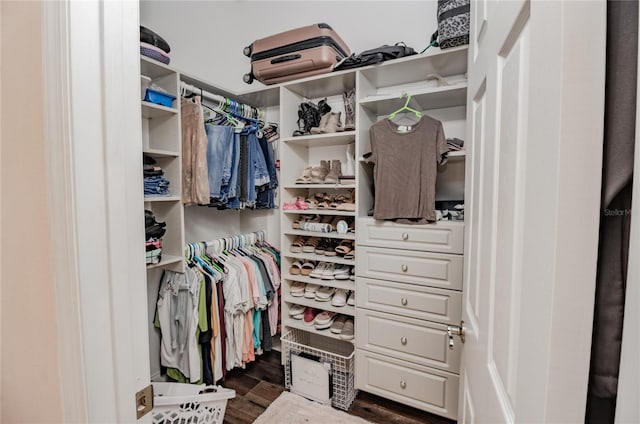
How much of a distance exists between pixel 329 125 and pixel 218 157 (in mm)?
764

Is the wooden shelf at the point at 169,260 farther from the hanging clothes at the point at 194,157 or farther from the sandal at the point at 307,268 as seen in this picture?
the sandal at the point at 307,268

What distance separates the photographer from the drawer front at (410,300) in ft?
5.44

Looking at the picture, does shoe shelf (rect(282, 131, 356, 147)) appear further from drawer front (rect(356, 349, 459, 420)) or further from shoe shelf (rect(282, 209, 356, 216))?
drawer front (rect(356, 349, 459, 420))

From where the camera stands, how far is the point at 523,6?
17.4 inches

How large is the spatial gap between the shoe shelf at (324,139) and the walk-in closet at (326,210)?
22 mm

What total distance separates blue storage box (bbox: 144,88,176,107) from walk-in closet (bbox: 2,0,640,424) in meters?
0.01

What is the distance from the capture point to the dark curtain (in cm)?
31

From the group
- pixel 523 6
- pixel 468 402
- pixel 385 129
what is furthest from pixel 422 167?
pixel 523 6

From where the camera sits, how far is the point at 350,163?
2.07 meters

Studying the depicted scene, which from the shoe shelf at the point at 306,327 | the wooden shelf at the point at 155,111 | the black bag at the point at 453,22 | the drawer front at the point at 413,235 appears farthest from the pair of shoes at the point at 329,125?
the shoe shelf at the point at 306,327

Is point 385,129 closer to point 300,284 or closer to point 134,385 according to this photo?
point 300,284

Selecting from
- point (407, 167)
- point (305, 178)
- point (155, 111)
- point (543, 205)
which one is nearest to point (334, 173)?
point (305, 178)

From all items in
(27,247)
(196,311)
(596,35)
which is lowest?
→ (196,311)

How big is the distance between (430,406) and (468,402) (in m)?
1.10
